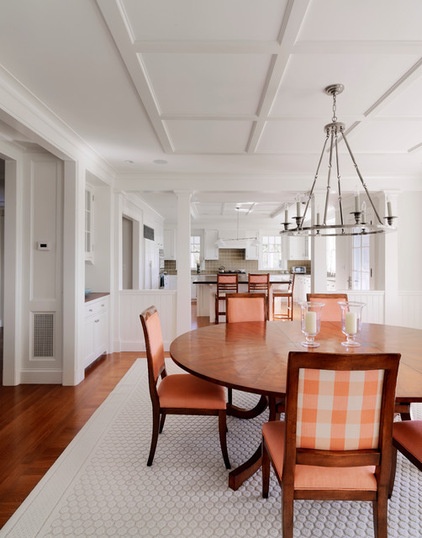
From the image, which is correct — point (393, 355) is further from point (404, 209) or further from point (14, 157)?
point (404, 209)

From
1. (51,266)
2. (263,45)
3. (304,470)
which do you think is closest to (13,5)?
(263,45)

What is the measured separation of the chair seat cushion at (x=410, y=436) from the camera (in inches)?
57.6

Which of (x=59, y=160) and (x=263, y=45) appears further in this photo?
(x=59, y=160)

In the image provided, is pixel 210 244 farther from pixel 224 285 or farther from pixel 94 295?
pixel 94 295

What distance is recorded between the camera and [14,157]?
3.12m

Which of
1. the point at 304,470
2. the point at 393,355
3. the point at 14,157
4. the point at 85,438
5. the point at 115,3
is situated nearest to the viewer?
the point at 393,355

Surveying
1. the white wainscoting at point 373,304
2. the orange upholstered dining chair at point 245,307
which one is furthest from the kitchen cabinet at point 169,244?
the orange upholstered dining chair at point 245,307

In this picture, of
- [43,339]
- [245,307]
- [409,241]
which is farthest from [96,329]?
[409,241]

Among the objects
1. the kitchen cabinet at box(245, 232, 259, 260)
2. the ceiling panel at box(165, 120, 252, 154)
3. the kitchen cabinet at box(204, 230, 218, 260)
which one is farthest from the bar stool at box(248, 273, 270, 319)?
the kitchen cabinet at box(204, 230, 218, 260)

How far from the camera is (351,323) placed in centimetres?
199

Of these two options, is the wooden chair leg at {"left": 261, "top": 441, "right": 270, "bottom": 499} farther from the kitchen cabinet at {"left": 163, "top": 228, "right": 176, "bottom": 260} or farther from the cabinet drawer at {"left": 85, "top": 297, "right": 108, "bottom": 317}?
the kitchen cabinet at {"left": 163, "top": 228, "right": 176, "bottom": 260}

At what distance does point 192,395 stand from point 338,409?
104 cm

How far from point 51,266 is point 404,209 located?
4661 millimetres

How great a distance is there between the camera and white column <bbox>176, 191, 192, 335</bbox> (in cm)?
434
